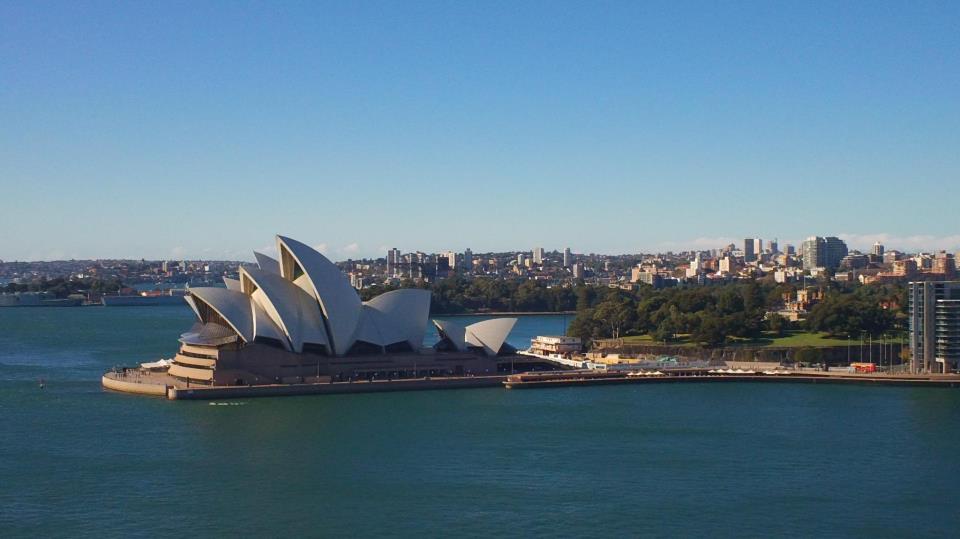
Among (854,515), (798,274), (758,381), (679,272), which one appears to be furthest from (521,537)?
(679,272)

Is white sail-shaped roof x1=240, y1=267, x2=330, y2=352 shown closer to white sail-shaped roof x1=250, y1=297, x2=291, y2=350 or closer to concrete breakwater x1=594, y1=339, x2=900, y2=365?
white sail-shaped roof x1=250, y1=297, x2=291, y2=350

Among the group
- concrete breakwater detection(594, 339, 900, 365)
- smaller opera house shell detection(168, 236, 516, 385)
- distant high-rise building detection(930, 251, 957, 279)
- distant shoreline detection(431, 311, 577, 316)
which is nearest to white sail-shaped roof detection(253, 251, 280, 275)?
smaller opera house shell detection(168, 236, 516, 385)

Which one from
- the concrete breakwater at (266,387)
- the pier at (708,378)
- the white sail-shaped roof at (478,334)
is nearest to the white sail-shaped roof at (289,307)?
the concrete breakwater at (266,387)

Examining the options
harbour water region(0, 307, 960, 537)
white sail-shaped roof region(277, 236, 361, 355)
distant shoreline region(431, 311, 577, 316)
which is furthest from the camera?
distant shoreline region(431, 311, 577, 316)

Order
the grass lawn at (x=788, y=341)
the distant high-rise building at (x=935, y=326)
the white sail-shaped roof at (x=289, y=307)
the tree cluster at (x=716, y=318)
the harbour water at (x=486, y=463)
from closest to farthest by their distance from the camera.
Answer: the harbour water at (x=486, y=463) → the white sail-shaped roof at (x=289, y=307) → the distant high-rise building at (x=935, y=326) → the grass lawn at (x=788, y=341) → the tree cluster at (x=716, y=318)

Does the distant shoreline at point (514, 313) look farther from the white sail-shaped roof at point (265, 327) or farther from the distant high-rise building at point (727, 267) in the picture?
the white sail-shaped roof at point (265, 327)

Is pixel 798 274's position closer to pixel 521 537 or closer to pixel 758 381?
pixel 758 381

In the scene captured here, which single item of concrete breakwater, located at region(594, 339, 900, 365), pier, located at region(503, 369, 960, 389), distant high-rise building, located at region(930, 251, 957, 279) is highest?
distant high-rise building, located at region(930, 251, 957, 279)

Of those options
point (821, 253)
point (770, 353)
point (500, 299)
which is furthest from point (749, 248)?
point (770, 353)
